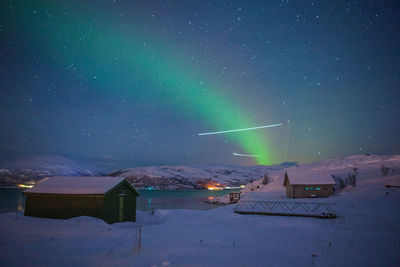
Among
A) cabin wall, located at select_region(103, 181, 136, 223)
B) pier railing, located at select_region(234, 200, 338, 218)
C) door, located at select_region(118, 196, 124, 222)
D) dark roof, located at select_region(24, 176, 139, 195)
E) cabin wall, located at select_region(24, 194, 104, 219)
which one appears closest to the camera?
cabin wall, located at select_region(24, 194, 104, 219)

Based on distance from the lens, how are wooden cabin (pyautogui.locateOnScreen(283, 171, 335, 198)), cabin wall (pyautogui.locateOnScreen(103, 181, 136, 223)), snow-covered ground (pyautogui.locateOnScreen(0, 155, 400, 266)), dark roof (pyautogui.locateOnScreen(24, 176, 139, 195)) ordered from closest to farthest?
snow-covered ground (pyautogui.locateOnScreen(0, 155, 400, 266))
dark roof (pyautogui.locateOnScreen(24, 176, 139, 195))
cabin wall (pyautogui.locateOnScreen(103, 181, 136, 223))
wooden cabin (pyautogui.locateOnScreen(283, 171, 335, 198))

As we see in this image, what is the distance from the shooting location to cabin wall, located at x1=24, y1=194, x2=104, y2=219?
2166 cm

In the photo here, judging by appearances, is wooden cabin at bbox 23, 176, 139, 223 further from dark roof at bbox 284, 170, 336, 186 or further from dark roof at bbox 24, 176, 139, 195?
dark roof at bbox 284, 170, 336, 186

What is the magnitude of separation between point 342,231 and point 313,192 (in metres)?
27.6

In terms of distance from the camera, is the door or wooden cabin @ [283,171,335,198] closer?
the door

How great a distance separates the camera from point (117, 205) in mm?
24125

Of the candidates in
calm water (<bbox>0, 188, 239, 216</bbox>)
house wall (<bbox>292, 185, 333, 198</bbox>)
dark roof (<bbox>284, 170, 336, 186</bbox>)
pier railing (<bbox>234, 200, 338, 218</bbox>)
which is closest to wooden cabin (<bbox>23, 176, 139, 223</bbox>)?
pier railing (<bbox>234, 200, 338, 218</bbox>)

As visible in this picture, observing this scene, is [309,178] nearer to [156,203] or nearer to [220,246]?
[220,246]

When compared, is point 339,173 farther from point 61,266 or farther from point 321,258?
point 61,266

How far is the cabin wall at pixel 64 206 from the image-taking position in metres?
21.7

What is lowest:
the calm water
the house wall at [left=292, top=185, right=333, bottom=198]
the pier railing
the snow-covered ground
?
the calm water

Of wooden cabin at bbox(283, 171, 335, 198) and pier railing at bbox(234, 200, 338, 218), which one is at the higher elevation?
wooden cabin at bbox(283, 171, 335, 198)

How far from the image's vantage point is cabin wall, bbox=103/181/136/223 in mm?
22352

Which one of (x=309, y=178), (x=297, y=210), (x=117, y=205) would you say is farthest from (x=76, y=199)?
(x=309, y=178)
